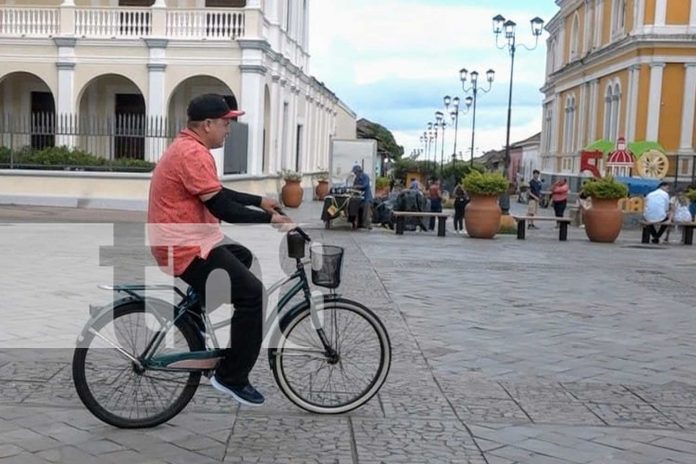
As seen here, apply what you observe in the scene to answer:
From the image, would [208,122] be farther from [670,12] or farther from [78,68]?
[670,12]

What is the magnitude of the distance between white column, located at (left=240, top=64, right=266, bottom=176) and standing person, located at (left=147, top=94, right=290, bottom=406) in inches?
789

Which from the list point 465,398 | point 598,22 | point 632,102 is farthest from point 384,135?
point 465,398

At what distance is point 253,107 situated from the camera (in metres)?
25.2

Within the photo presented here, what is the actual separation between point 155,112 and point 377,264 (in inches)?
581

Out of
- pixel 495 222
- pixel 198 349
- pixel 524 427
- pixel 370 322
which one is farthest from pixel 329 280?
pixel 495 222

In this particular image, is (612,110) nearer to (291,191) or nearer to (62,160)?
(291,191)

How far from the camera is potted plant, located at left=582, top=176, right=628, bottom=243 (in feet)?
61.3

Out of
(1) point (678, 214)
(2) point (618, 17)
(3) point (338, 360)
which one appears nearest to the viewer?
(3) point (338, 360)

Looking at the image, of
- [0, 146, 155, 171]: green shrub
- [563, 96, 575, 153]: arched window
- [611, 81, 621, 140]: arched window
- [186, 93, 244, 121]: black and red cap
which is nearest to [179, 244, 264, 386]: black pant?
[186, 93, 244, 121]: black and red cap

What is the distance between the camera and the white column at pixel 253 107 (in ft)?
81.9

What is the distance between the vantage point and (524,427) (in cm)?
502

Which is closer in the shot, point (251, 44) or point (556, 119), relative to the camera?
point (251, 44)

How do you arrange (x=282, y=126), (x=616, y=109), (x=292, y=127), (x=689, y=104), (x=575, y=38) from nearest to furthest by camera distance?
(x=282, y=126), (x=292, y=127), (x=689, y=104), (x=616, y=109), (x=575, y=38)

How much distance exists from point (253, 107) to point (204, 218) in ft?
68.7
